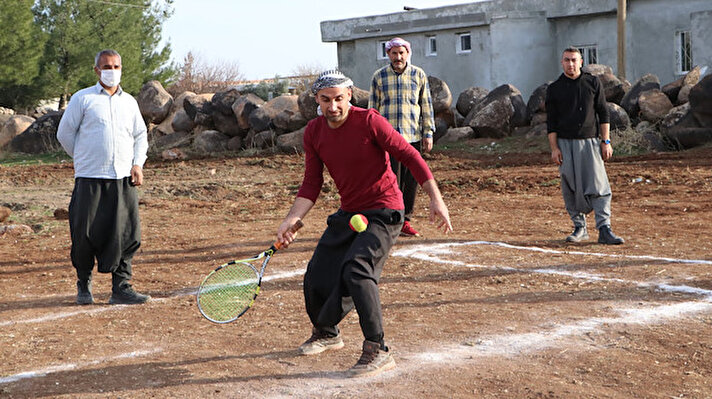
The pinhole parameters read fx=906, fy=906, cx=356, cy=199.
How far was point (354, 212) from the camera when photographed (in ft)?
17.9

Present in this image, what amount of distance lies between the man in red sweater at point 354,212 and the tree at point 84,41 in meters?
44.1

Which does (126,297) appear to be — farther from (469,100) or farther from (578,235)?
(469,100)

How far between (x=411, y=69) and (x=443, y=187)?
5.90 m

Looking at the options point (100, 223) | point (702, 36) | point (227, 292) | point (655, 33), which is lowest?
point (227, 292)

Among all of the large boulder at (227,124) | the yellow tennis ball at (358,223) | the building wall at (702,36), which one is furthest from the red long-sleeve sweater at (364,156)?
the building wall at (702,36)

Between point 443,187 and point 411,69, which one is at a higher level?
point 411,69

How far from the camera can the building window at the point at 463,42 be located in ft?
115

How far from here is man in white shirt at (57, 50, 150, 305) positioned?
724cm

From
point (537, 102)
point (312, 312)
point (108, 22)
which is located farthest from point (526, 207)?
point (108, 22)

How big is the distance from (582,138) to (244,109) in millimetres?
15472

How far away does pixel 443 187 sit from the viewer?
1574 cm

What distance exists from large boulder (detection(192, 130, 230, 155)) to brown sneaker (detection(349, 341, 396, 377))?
1913cm

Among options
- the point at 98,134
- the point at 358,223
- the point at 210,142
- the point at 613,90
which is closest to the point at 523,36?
the point at 613,90

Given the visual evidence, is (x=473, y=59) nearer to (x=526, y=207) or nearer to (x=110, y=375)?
(x=526, y=207)
